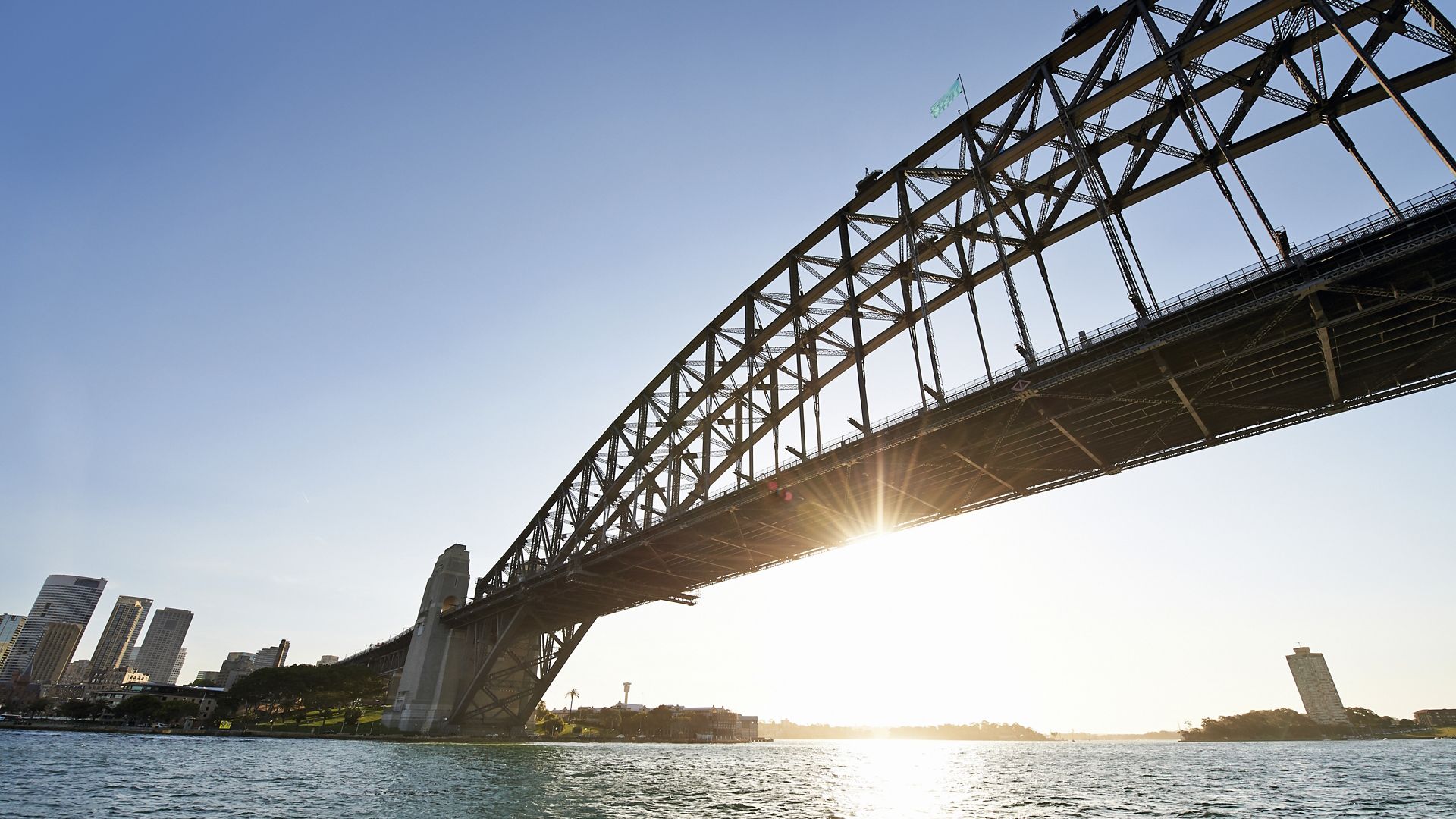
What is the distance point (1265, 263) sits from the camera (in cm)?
1947

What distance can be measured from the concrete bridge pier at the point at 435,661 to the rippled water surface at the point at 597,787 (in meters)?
12.4

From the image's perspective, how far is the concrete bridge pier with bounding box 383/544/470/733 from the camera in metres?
65.1

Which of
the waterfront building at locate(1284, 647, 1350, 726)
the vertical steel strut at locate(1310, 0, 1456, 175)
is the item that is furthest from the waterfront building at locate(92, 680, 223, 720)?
the waterfront building at locate(1284, 647, 1350, 726)

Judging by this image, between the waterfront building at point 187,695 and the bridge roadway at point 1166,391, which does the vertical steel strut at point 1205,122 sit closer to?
the bridge roadway at point 1166,391

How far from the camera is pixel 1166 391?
77.6 ft

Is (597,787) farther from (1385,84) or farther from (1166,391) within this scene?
(1385,84)

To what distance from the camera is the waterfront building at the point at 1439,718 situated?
165125 millimetres

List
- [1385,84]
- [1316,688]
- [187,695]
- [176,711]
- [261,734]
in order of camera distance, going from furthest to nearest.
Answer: [1316,688] → [187,695] → [176,711] → [261,734] → [1385,84]

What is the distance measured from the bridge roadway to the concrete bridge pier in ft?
139

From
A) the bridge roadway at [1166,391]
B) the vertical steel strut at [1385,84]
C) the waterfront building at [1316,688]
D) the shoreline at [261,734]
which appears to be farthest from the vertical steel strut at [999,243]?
the waterfront building at [1316,688]

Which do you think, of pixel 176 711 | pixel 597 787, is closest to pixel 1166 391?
pixel 597 787

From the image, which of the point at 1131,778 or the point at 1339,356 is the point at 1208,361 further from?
the point at 1131,778

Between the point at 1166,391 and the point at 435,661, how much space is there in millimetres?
70901

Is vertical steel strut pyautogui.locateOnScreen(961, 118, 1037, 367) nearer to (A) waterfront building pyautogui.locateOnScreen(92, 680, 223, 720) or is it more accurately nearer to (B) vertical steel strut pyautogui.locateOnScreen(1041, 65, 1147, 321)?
(B) vertical steel strut pyautogui.locateOnScreen(1041, 65, 1147, 321)
